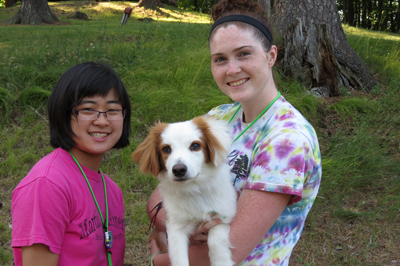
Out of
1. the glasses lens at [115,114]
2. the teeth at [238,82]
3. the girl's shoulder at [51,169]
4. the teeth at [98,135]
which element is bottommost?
the girl's shoulder at [51,169]

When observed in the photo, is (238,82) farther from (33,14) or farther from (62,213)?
(33,14)

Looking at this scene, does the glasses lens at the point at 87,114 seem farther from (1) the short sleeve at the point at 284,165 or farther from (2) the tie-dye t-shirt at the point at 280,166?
(1) the short sleeve at the point at 284,165

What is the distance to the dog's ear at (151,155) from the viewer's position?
2.25 m

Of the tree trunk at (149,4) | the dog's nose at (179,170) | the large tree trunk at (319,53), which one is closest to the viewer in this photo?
the dog's nose at (179,170)

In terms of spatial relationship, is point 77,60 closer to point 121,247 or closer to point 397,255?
point 121,247

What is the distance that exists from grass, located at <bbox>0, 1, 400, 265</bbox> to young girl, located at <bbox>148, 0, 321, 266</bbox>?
119 centimetres

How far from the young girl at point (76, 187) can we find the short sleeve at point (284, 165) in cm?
100

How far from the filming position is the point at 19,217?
5.45 feet

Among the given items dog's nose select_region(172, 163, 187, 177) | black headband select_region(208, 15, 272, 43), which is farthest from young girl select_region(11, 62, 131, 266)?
black headband select_region(208, 15, 272, 43)

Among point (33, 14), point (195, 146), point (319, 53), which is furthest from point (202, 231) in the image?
point (33, 14)

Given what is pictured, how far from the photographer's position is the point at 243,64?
2088mm

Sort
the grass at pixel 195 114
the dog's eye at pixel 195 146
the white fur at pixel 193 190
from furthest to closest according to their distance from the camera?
the grass at pixel 195 114 < the dog's eye at pixel 195 146 < the white fur at pixel 193 190

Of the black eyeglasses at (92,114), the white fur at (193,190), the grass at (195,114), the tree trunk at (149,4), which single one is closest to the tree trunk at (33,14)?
the tree trunk at (149,4)

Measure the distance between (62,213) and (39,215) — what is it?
0.13 metres
